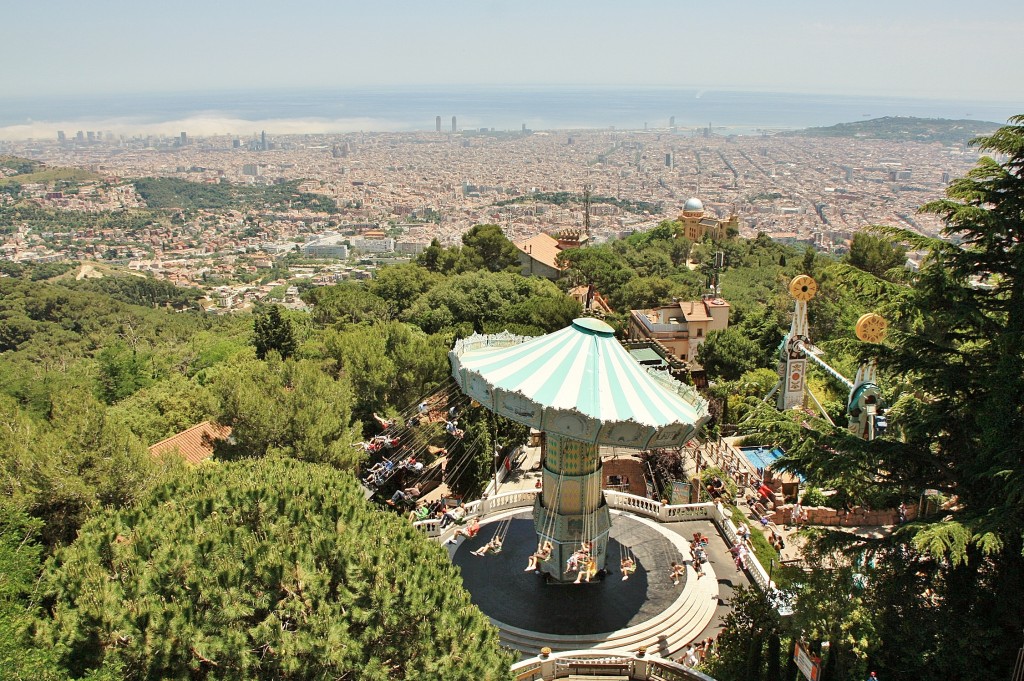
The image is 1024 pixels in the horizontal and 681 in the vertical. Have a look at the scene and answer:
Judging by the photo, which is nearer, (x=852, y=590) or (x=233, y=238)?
(x=852, y=590)

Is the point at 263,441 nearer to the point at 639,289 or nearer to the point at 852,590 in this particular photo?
the point at 852,590

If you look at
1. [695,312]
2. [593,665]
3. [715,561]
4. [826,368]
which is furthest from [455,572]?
[695,312]

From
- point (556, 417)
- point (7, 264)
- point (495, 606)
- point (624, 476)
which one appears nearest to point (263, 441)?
point (495, 606)

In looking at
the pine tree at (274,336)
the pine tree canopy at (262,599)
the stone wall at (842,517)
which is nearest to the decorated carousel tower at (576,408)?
A: the pine tree canopy at (262,599)

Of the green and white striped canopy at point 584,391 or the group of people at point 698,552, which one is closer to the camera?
the green and white striped canopy at point 584,391

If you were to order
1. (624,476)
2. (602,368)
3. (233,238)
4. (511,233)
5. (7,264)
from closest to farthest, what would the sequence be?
(602,368) → (624,476) → (7,264) → (511,233) → (233,238)

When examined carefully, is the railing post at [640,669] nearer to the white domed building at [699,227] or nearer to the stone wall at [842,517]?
the stone wall at [842,517]
